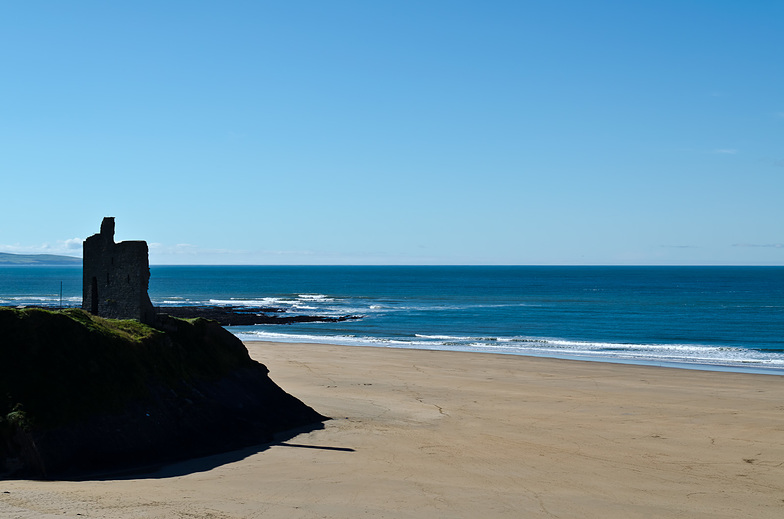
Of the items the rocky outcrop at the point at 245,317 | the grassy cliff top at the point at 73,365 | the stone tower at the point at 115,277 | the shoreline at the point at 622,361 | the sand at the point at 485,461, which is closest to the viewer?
the sand at the point at 485,461

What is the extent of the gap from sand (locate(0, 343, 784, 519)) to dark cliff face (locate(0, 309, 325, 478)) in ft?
3.15

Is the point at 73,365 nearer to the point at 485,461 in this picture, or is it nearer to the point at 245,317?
the point at 485,461

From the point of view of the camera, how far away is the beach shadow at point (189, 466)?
1381 cm

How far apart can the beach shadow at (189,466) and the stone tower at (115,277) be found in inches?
194

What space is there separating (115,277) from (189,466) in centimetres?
678

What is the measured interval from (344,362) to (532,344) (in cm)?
1598

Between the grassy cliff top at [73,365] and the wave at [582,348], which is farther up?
the grassy cliff top at [73,365]

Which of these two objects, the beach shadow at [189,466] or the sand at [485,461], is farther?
the beach shadow at [189,466]

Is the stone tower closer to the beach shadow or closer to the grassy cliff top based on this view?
the grassy cliff top

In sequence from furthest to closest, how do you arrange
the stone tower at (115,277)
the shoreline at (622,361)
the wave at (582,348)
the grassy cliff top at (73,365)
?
1. the wave at (582,348)
2. the shoreline at (622,361)
3. the stone tower at (115,277)
4. the grassy cliff top at (73,365)

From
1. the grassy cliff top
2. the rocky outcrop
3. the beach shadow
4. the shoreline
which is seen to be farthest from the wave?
the grassy cliff top

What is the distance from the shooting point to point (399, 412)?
70.9ft

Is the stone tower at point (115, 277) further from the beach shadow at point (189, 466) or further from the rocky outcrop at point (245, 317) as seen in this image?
the rocky outcrop at point (245, 317)

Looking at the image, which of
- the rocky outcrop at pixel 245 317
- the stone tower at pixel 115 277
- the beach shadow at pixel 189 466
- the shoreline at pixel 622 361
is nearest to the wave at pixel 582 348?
the shoreline at pixel 622 361
